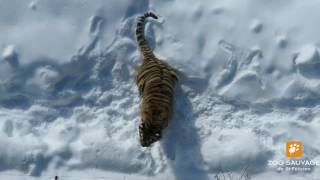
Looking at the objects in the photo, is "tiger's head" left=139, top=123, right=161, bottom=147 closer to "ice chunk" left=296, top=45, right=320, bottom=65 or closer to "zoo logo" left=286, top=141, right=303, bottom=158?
"zoo logo" left=286, top=141, right=303, bottom=158

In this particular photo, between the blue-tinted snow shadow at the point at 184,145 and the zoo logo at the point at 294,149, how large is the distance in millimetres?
1185

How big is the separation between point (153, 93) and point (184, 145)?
98 cm

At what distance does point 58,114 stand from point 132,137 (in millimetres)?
1251

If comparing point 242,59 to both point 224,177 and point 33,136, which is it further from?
point 33,136

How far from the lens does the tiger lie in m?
6.01

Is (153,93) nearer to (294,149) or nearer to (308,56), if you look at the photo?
(294,149)

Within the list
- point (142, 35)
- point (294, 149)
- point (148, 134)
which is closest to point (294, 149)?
point (294, 149)

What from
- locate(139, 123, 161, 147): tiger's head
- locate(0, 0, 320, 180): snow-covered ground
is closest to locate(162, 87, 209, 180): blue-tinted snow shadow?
locate(0, 0, 320, 180): snow-covered ground

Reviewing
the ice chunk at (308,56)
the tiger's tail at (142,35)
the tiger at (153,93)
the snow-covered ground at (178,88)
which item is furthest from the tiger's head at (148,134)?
the ice chunk at (308,56)

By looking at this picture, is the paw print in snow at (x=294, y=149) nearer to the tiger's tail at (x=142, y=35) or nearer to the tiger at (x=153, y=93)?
the tiger at (x=153, y=93)

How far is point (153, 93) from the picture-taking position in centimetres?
626

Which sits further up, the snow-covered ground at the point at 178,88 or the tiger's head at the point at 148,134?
the snow-covered ground at the point at 178,88

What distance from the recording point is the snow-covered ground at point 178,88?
262 inches

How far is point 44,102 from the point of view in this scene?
7305mm
